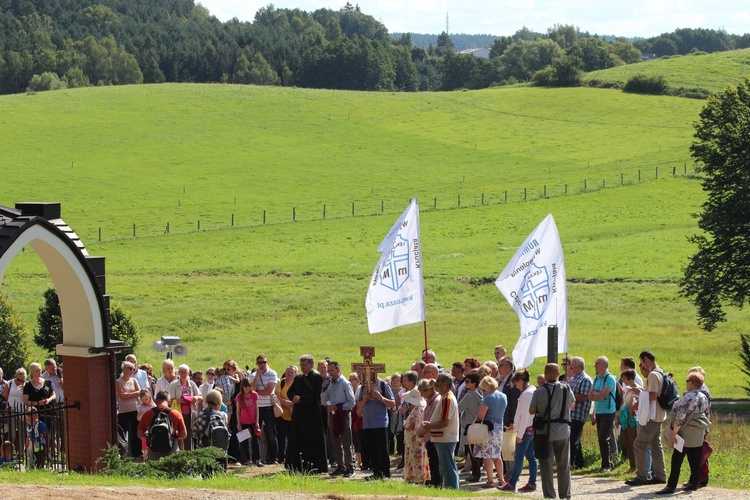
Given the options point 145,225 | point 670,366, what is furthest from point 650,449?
point 145,225

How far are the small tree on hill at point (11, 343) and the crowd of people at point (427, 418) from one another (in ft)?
37.3

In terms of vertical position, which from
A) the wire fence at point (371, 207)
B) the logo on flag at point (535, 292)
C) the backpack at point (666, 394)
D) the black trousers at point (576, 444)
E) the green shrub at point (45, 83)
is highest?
the green shrub at point (45, 83)

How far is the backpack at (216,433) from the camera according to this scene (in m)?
13.8

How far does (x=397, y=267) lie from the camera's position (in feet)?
55.3

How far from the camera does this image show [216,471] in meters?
12.8

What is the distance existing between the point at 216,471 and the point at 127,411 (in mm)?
3638

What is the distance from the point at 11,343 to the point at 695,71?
84.9 m

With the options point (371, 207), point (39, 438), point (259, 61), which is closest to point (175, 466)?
point (39, 438)

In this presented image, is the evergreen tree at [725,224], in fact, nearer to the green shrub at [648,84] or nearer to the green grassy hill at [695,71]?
the green grassy hill at [695,71]


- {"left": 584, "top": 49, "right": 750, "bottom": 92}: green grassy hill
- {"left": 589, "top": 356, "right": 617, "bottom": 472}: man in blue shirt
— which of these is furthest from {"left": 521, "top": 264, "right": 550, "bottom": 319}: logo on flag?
{"left": 584, "top": 49, "right": 750, "bottom": 92}: green grassy hill

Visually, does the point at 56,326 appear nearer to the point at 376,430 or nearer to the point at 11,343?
the point at 11,343

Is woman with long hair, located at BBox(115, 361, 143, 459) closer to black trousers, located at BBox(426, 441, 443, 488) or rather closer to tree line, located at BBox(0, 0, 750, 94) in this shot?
black trousers, located at BBox(426, 441, 443, 488)

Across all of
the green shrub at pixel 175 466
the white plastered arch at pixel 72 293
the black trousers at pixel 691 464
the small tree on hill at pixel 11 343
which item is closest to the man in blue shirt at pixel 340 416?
the green shrub at pixel 175 466

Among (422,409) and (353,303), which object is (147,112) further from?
(422,409)
